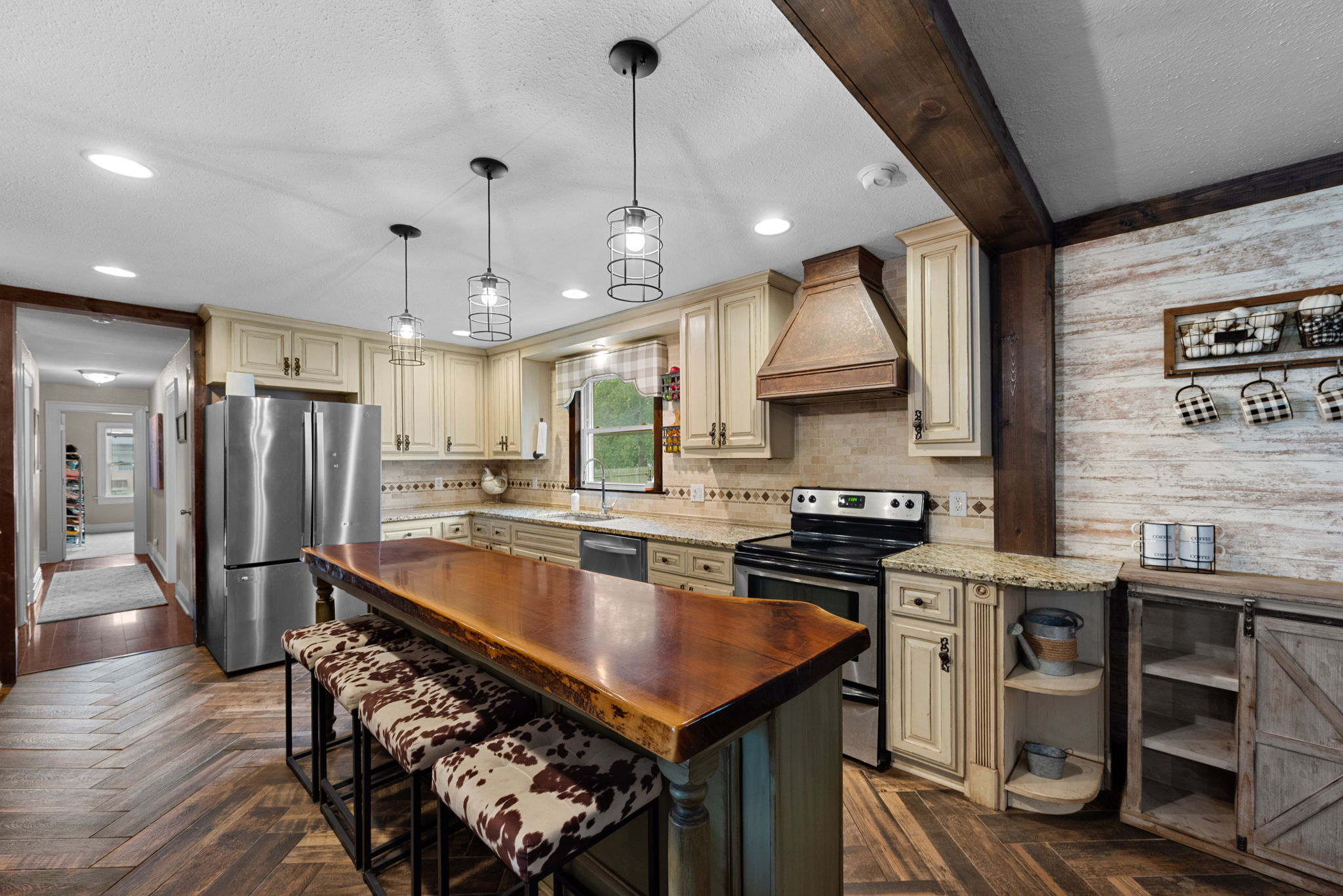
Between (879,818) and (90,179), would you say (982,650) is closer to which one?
(879,818)

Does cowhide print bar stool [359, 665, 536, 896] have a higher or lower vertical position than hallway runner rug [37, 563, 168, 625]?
higher

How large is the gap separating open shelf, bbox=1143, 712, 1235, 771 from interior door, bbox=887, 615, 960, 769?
642 mm

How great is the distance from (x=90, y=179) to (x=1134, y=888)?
167 inches

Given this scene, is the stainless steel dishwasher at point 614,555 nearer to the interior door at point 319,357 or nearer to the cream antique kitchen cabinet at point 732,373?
the cream antique kitchen cabinet at point 732,373

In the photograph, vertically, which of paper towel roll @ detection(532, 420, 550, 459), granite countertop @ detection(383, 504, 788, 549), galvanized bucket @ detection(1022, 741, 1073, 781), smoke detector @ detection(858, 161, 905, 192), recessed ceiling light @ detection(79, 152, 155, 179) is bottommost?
galvanized bucket @ detection(1022, 741, 1073, 781)

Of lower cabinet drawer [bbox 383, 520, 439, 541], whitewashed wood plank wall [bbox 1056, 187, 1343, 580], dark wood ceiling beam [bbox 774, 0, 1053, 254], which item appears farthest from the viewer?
lower cabinet drawer [bbox 383, 520, 439, 541]

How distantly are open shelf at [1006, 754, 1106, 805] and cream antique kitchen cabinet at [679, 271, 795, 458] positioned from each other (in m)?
1.79

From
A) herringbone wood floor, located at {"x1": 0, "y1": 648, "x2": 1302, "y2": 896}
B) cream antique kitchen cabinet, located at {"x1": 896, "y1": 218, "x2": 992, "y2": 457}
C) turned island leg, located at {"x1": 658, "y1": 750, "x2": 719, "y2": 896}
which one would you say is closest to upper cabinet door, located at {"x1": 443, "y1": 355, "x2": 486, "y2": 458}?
herringbone wood floor, located at {"x1": 0, "y1": 648, "x2": 1302, "y2": 896}

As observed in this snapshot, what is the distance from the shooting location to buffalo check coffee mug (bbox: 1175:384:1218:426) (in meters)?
2.19

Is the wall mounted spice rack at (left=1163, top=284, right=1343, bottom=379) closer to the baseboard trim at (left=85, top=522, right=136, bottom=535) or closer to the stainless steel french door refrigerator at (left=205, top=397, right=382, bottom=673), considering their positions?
the stainless steel french door refrigerator at (left=205, top=397, right=382, bottom=673)

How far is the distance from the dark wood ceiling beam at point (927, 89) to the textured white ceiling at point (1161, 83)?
0.27 ft

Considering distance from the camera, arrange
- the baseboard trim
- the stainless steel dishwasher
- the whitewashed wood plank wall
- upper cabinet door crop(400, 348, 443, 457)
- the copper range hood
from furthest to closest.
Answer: the baseboard trim
upper cabinet door crop(400, 348, 443, 457)
the stainless steel dishwasher
the copper range hood
the whitewashed wood plank wall

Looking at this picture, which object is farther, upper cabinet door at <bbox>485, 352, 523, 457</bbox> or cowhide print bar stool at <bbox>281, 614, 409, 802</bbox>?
upper cabinet door at <bbox>485, 352, 523, 457</bbox>

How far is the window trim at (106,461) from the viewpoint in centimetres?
898
